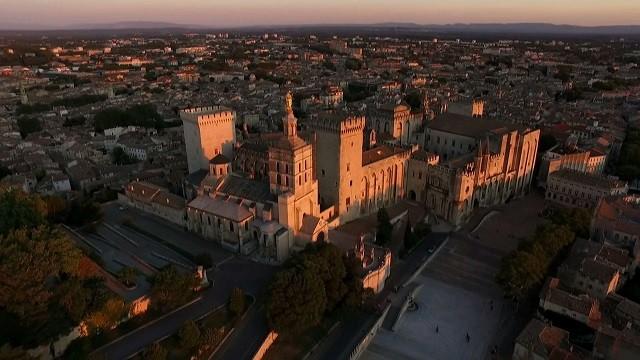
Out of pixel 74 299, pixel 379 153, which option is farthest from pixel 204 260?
pixel 379 153

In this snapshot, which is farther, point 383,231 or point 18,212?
point 383,231

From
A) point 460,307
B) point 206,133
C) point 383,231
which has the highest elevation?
point 206,133

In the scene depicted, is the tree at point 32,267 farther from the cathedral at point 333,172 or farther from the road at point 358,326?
the road at point 358,326

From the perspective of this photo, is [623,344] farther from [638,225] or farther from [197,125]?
[197,125]

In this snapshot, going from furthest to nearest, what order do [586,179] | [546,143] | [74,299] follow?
[546,143] < [586,179] < [74,299]

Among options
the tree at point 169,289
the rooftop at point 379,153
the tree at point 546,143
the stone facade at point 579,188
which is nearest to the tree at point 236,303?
the tree at point 169,289

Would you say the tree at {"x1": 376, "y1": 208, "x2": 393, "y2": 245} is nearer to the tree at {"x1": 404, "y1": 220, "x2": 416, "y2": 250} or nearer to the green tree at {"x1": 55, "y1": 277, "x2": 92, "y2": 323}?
the tree at {"x1": 404, "y1": 220, "x2": 416, "y2": 250}

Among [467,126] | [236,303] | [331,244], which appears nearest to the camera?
[236,303]

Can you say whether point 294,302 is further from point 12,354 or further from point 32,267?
point 32,267

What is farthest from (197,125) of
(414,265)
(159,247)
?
(414,265)
